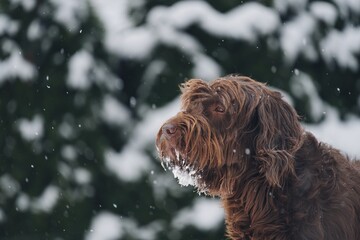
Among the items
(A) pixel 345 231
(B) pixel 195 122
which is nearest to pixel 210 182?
(B) pixel 195 122

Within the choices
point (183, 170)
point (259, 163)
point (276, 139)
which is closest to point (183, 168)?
point (183, 170)

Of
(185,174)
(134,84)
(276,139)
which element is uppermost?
(134,84)

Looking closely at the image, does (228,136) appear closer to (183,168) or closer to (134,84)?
(183,168)

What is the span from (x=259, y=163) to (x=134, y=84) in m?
2.09

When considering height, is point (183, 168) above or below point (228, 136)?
below

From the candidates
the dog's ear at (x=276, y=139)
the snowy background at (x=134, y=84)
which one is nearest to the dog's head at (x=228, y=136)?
the dog's ear at (x=276, y=139)

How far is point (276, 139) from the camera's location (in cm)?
431

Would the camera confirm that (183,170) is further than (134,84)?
No

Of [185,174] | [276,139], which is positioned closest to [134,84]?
[185,174]

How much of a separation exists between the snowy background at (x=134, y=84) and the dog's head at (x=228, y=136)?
1.69 metres

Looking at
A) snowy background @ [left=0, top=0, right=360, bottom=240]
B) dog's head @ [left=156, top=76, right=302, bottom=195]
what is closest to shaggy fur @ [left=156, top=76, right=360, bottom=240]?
dog's head @ [left=156, top=76, right=302, bottom=195]

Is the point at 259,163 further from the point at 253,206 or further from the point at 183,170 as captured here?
the point at 183,170

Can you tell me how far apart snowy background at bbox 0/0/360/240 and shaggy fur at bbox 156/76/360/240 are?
5.51ft

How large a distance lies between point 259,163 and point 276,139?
0.48 ft
